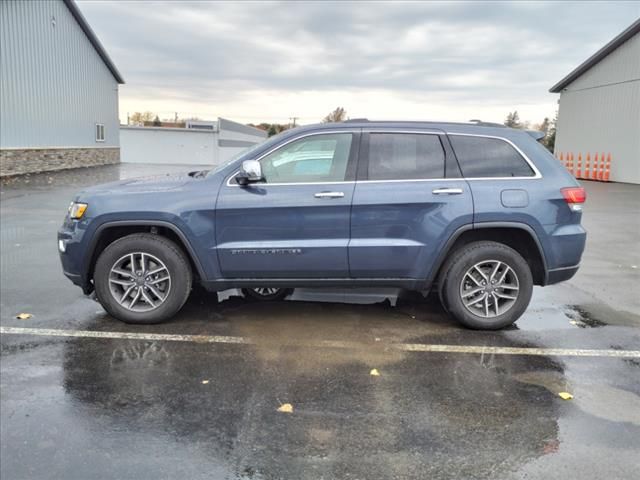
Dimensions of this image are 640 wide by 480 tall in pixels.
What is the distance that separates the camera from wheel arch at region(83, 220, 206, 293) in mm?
4867

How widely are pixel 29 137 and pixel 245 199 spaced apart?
20.7 meters

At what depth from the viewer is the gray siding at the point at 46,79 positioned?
20.4 metres

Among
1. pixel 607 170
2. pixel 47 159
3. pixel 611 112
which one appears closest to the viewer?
pixel 47 159

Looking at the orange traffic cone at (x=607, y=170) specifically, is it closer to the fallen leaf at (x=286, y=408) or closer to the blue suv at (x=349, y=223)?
the blue suv at (x=349, y=223)

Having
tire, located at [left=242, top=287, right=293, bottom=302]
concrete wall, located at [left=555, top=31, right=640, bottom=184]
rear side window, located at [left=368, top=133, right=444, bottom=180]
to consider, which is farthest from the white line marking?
concrete wall, located at [left=555, top=31, right=640, bottom=184]

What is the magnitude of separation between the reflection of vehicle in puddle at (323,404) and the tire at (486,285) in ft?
1.19

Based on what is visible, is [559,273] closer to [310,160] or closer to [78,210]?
[310,160]

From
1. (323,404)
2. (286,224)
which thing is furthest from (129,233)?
(323,404)

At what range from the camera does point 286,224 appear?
191 inches

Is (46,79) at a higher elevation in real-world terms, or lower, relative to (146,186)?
higher

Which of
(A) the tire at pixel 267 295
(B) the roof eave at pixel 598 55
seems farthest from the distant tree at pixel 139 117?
(A) the tire at pixel 267 295

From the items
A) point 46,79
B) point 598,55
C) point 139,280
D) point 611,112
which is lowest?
point 139,280

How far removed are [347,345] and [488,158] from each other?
2.11m

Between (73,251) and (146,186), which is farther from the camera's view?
(146,186)
